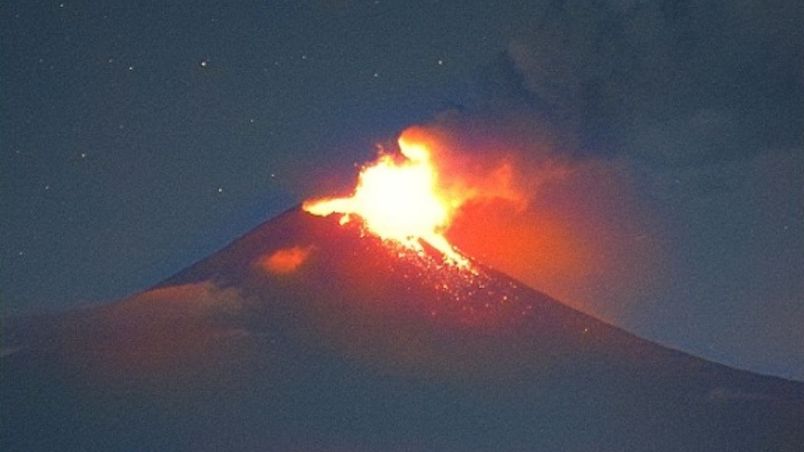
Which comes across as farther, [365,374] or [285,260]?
[285,260]

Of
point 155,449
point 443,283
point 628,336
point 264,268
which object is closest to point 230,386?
point 155,449

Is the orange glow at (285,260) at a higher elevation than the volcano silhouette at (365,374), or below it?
higher

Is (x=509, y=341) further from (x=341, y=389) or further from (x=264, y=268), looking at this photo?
(x=264, y=268)

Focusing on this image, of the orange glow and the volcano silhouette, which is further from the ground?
the orange glow

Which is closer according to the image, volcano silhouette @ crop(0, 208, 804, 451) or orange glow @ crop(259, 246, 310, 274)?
volcano silhouette @ crop(0, 208, 804, 451)

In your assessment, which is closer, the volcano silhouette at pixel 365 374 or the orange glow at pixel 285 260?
the volcano silhouette at pixel 365 374
